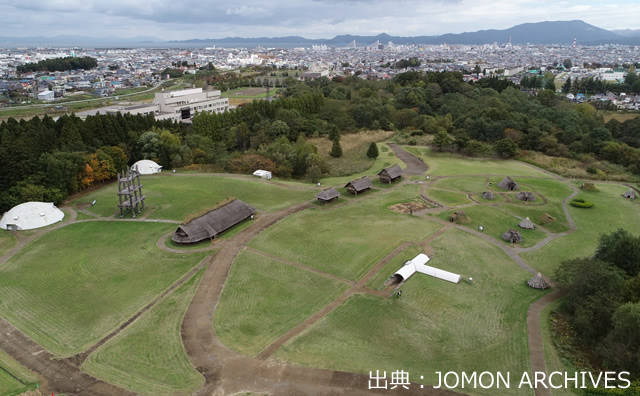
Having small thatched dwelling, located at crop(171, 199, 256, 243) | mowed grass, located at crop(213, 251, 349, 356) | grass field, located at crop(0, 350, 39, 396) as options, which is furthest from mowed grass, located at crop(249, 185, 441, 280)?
grass field, located at crop(0, 350, 39, 396)

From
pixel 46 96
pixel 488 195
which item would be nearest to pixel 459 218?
pixel 488 195

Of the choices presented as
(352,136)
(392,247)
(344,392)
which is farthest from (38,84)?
(344,392)

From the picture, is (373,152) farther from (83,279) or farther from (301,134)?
(83,279)

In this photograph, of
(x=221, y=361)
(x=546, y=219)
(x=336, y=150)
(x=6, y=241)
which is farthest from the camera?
→ (x=336, y=150)

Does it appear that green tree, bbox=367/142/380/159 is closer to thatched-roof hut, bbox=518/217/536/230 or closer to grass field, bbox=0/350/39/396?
thatched-roof hut, bbox=518/217/536/230

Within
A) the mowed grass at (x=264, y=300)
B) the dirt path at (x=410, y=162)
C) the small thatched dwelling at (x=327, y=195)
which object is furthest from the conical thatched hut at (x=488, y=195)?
the mowed grass at (x=264, y=300)
